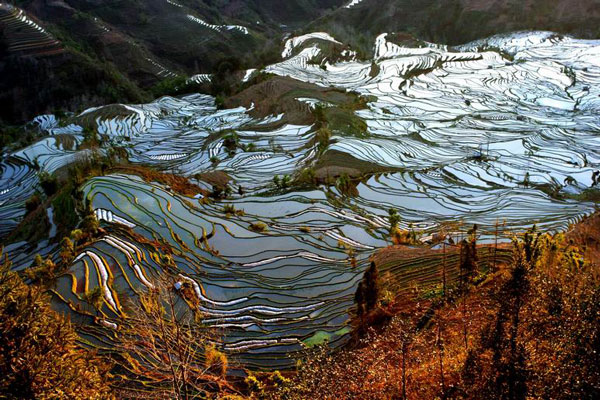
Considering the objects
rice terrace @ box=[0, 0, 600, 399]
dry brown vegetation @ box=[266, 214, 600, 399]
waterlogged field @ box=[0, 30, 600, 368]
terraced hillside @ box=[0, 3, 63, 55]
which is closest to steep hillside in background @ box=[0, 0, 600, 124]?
terraced hillside @ box=[0, 3, 63, 55]

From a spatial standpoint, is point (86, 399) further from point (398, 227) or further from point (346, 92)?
point (346, 92)

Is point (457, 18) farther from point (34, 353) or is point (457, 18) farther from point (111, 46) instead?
point (34, 353)

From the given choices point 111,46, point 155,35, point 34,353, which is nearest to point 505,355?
point 34,353

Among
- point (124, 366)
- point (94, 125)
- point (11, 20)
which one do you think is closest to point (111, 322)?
point (124, 366)

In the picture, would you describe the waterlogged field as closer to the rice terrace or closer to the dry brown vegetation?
the rice terrace

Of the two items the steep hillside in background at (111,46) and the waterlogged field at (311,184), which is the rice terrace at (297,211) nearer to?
the waterlogged field at (311,184)

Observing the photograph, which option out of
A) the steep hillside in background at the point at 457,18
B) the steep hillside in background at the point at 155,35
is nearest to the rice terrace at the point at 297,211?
the steep hillside in background at the point at 155,35
